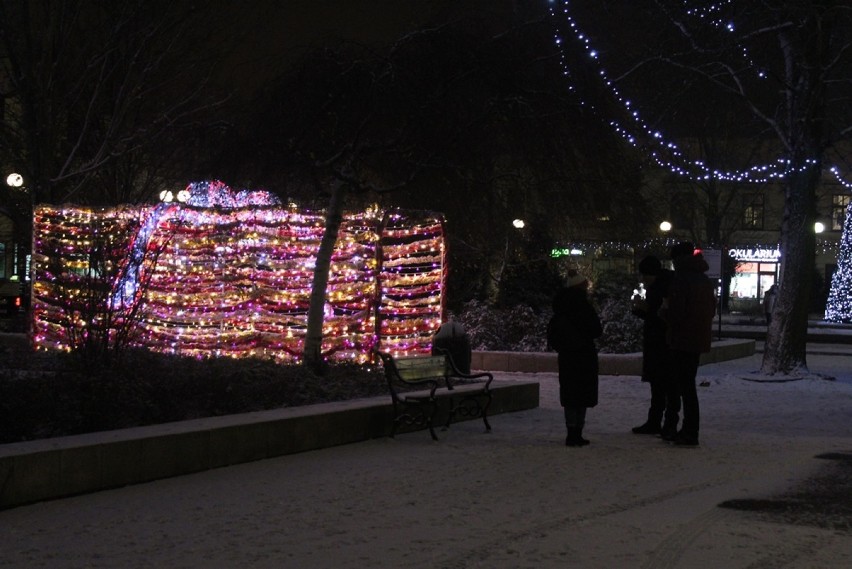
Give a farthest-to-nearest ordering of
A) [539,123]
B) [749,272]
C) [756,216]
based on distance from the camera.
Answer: [749,272] → [756,216] → [539,123]

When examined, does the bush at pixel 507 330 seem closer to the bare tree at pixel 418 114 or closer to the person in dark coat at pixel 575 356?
the bare tree at pixel 418 114

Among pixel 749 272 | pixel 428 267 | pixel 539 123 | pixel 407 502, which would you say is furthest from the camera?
pixel 749 272

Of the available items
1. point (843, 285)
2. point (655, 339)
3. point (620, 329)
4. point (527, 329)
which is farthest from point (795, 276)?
point (843, 285)

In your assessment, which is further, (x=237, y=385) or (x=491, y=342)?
(x=491, y=342)

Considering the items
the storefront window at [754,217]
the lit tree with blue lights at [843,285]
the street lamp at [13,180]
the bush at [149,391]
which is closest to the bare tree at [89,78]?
the street lamp at [13,180]

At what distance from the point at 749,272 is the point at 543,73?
50845mm

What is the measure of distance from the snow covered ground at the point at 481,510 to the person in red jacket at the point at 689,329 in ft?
1.11

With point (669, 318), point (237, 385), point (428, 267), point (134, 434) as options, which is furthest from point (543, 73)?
point (134, 434)

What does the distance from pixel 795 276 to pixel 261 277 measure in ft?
30.0

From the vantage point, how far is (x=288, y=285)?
18.2 metres

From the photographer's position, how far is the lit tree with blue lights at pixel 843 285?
4197 centimetres

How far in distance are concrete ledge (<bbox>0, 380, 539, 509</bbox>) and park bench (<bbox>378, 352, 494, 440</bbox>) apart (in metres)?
0.25

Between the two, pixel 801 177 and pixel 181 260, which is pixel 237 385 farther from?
pixel 801 177

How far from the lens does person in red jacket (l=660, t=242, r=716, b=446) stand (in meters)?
11.0
